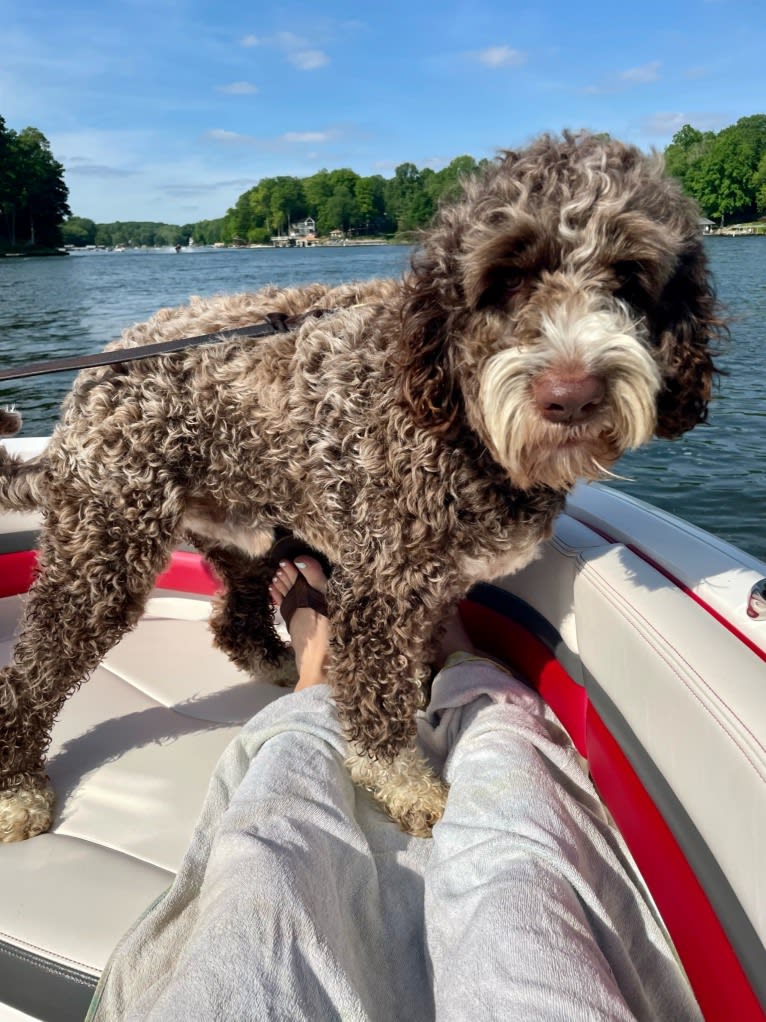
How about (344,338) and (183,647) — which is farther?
(183,647)

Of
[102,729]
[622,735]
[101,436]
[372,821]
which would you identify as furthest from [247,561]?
[622,735]

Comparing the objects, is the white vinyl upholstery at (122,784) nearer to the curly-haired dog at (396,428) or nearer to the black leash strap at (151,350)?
the curly-haired dog at (396,428)

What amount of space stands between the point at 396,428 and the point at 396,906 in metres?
1.23

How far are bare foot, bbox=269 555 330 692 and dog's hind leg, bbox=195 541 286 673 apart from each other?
0.07 metres

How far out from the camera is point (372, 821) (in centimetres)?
228

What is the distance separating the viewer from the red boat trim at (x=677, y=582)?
186cm

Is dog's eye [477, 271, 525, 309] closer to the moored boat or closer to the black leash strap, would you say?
the black leash strap

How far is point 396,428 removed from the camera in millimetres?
2135

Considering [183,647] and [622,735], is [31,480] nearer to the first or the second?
[183,647]

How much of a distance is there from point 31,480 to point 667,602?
1.96m

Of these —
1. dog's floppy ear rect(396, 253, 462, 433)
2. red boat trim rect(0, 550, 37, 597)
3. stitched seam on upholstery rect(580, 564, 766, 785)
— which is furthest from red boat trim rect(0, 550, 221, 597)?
stitched seam on upholstery rect(580, 564, 766, 785)

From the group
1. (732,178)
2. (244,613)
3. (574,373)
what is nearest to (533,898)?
(574,373)

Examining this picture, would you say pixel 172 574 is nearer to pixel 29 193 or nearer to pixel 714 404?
pixel 714 404

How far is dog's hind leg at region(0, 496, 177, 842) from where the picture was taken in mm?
2326
